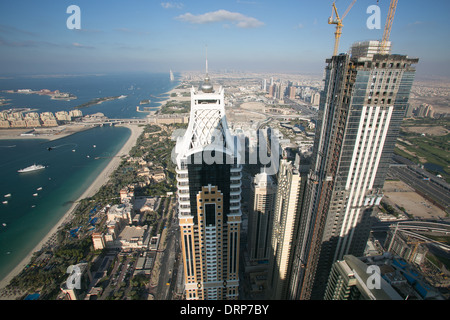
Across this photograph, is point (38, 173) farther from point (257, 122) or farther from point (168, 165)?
point (257, 122)

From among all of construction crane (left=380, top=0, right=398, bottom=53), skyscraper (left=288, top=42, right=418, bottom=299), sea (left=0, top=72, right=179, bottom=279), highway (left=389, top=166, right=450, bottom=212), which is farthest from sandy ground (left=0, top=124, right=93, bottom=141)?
highway (left=389, top=166, right=450, bottom=212)

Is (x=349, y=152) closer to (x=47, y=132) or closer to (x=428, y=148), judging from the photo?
(x=428, y=148)

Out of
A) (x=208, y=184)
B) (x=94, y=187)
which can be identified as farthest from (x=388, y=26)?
(x=94, y=187)

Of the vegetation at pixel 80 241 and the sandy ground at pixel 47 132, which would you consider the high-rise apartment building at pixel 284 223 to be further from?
the sandy ground at pixel 47 132

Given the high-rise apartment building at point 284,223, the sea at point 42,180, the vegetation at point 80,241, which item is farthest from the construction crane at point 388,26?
the sea at point 42,180

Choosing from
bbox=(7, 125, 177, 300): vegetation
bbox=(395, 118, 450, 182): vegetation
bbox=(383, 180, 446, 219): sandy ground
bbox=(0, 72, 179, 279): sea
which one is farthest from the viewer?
bbox=(395, 118, 450, 182): vegetation

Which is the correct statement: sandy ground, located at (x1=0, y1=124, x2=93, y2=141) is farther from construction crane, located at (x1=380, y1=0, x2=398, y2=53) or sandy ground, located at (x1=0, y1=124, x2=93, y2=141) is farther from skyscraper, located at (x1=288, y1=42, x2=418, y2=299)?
construction crane, located at (x1=380, y1=0, x2=398, y2=53)
